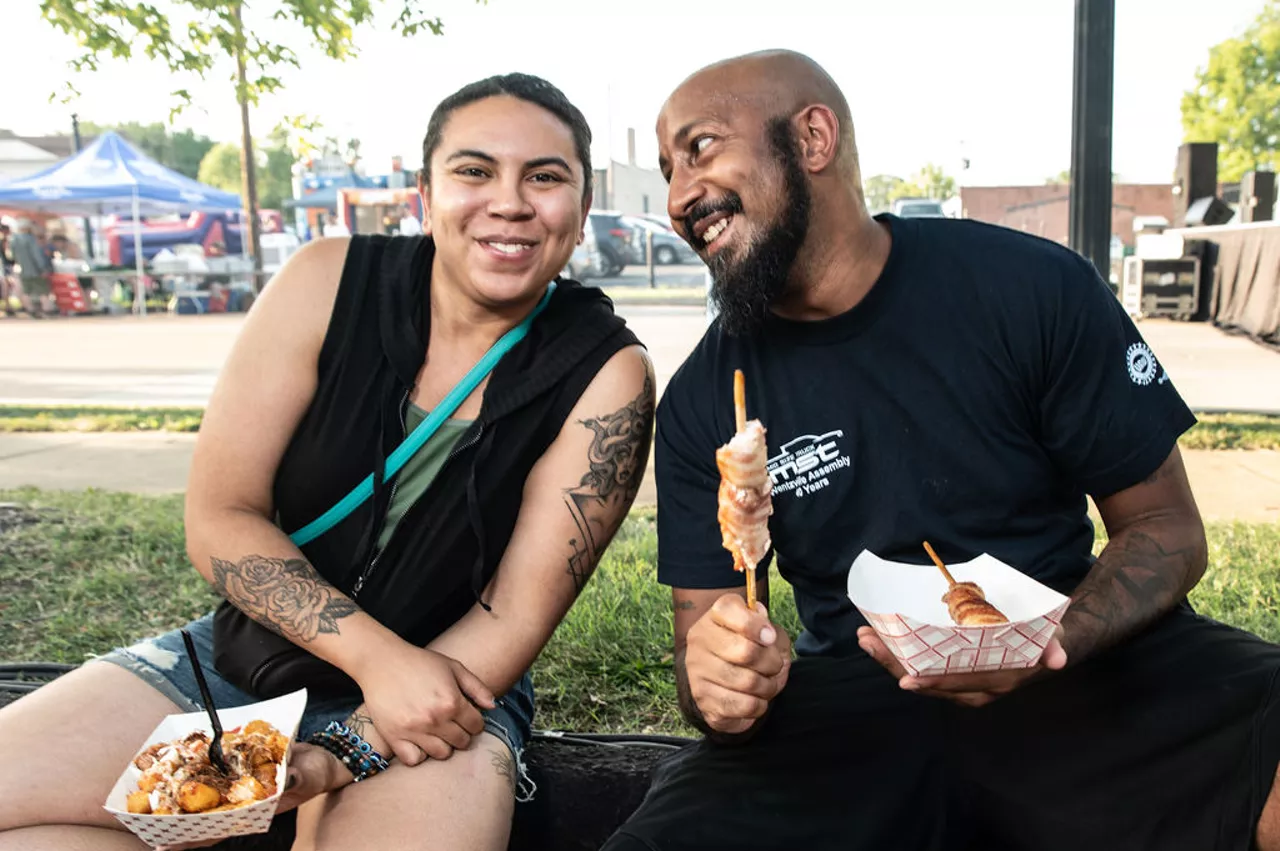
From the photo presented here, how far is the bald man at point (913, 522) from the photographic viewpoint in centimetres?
206

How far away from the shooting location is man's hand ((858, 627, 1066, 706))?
1860 millimetres

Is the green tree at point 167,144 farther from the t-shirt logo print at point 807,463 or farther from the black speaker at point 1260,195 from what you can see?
the t-shirt logo print at point 807,463

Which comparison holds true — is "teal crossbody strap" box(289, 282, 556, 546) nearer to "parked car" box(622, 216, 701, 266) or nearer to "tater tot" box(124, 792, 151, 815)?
"tater tot" box(124, 792, 151, 815)

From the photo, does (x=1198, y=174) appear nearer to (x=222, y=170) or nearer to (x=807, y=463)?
(x=807, y=463)

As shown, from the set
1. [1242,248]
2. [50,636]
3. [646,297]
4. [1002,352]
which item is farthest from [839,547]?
[646,297]

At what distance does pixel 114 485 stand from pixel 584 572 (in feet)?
20.1

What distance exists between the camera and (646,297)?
23047mm

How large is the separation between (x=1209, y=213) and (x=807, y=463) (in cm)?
1867

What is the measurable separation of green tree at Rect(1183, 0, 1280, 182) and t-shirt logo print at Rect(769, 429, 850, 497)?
4390 centimetres

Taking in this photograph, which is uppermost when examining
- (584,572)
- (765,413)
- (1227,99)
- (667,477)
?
(1227,99)

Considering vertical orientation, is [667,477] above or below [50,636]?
above

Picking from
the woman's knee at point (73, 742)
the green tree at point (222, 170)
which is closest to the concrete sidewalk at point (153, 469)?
the woman's knee at point (73, 742)

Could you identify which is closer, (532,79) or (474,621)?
(474,621)

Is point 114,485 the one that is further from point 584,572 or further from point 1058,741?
point 1058,741
